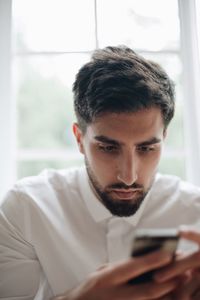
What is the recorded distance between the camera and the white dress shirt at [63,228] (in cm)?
115

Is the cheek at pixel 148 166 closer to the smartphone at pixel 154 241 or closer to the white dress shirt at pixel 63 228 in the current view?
the white dress shirt at pixel 63 228

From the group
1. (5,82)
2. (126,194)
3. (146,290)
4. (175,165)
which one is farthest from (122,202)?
(5,82)

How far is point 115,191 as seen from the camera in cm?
114

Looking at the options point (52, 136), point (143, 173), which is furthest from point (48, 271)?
point (52, 136)

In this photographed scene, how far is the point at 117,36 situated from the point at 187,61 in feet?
0.95

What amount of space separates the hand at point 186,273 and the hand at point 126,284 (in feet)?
0.06

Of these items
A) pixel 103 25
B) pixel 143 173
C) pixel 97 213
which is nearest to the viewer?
pixel 143 173

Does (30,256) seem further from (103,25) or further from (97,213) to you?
(103,25)

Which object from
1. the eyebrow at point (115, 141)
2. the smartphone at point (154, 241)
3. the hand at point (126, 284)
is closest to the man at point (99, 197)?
the eyebrow at point (115, 141)

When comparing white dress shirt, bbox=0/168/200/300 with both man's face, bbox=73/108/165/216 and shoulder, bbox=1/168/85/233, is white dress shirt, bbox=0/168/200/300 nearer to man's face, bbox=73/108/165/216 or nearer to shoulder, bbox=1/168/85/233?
shoulder, bbox=1/168/85/233

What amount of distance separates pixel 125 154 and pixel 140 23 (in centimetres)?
77

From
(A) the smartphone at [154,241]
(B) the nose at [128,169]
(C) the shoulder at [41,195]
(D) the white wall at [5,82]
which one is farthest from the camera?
(D) the white wall at [5,82]

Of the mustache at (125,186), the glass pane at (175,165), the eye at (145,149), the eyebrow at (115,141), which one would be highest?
the eyebrow at (115,141)

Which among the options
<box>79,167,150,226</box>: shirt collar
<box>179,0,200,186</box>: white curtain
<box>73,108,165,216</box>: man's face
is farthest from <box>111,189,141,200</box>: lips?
<box>179,0,200,186</box>: white curtain
